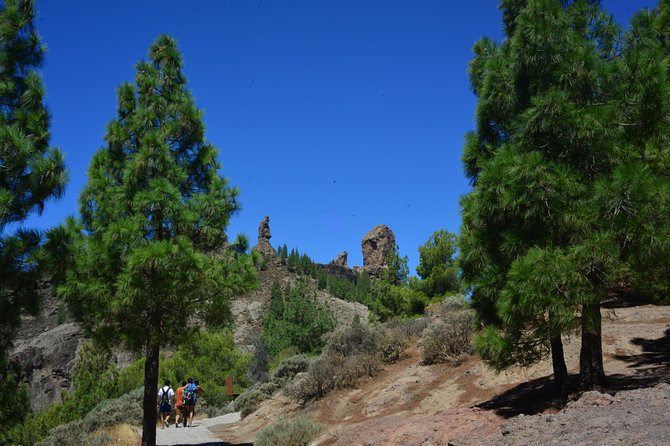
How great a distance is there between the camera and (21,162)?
859cm

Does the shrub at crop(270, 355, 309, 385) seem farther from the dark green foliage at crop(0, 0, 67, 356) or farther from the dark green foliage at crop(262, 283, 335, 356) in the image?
the dark green foliage at crop(262, 283, 335, 356)

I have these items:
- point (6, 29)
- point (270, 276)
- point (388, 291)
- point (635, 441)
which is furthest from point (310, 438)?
point (270, 276)

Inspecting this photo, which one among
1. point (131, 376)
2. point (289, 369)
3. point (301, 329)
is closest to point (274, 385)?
point (289, 369)

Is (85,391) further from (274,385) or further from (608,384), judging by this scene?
(608,384)

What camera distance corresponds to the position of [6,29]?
360 inches

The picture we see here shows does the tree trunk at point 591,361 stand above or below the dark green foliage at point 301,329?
above

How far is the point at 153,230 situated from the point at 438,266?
824 inches

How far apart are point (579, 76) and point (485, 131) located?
2.05m

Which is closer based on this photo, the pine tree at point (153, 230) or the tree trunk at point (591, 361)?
the tree trunk at point (591, 361)

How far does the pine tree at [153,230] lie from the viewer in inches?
417

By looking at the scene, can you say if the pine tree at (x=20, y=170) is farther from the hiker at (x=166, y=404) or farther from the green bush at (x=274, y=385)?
the green bush at (x=274, y=385)

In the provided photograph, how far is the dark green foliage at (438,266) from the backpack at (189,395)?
15164mm

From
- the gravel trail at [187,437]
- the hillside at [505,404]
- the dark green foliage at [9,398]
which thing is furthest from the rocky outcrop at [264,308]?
the dark green foliage at [9,398]

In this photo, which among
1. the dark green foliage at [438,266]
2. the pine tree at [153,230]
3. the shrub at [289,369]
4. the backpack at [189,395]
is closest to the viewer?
the pine tree at [153,230]
